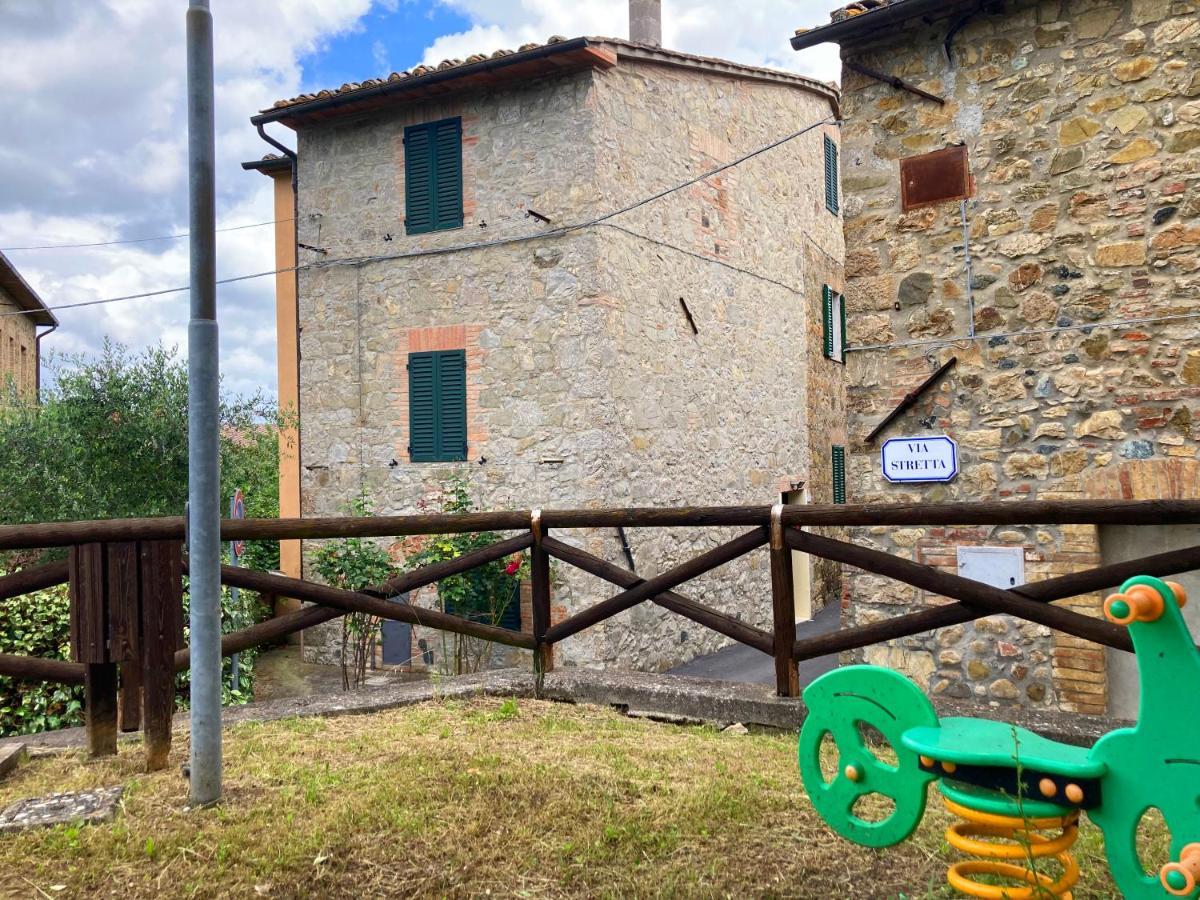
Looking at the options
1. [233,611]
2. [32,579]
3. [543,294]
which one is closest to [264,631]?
[32,579]

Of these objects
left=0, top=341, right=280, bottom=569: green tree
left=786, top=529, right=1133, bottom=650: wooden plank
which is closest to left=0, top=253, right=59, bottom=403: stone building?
left=0, top=341, right=280, bottom=569: green tree

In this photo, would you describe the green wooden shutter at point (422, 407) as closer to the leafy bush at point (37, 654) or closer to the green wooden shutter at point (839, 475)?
the leafy bush at point (37, 654)

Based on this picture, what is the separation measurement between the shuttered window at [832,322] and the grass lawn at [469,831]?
11.4m

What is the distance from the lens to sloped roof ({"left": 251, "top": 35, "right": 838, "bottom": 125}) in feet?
31.5

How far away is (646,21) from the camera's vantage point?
12266 mm

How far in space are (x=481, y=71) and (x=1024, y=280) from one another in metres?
6.28

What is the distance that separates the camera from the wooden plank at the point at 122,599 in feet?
12.6

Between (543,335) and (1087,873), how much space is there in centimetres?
796

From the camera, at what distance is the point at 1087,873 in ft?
9.25

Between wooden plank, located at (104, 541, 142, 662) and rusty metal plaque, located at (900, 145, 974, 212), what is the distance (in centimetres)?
476

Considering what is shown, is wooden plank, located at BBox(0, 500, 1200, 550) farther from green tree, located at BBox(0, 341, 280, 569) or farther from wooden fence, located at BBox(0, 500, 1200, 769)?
green tree, located at BBox(0, 341, 280, 569)

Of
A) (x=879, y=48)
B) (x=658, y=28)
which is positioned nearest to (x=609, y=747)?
(x=879, y=48)

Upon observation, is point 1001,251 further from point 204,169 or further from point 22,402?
point 22,402

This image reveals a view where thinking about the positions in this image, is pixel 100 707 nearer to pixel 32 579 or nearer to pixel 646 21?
pixel 32 579
